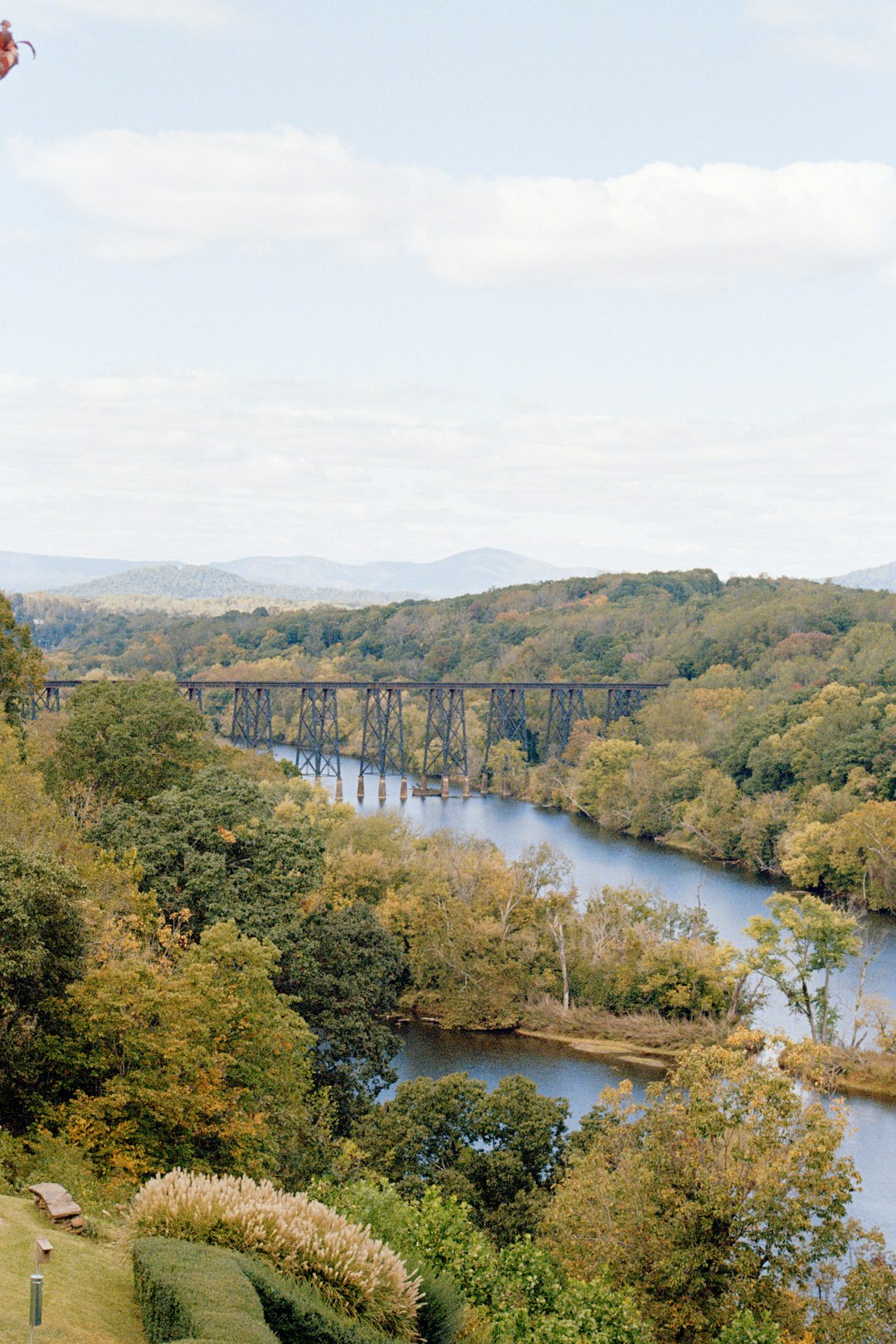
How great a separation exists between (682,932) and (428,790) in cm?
3363

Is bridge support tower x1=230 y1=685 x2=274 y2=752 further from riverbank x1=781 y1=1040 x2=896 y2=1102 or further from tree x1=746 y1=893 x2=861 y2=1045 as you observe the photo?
riverbank x1=781 y1=1040 x2=896 y2=1102

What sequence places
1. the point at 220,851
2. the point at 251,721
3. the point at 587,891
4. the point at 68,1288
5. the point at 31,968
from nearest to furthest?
the point at 68,1288, the point at 31,968, the point at 220,851, the point at 587,891, the point at 251,721

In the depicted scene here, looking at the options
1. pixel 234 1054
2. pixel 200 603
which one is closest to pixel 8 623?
pixel 234 1054

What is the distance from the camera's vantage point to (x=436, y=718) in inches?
2808

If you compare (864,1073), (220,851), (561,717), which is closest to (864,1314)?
(220,851)

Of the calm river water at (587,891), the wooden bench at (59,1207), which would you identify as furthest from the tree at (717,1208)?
the wooden bench at (59,1207)

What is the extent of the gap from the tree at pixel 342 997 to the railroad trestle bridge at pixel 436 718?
37634 millimetres

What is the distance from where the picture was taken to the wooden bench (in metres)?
9.02

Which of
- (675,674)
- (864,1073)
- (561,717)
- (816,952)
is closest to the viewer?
(864,1073)

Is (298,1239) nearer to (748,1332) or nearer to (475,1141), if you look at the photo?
(748,1332)

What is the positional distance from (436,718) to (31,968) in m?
58.8

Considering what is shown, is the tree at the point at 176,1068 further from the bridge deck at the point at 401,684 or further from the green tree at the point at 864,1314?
the bridge deck at the point at 401,684

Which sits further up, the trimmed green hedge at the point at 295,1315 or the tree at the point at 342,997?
the trimmed green hedge at the point at 295,1315

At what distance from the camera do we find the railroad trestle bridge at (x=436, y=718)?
61844 millimetres
